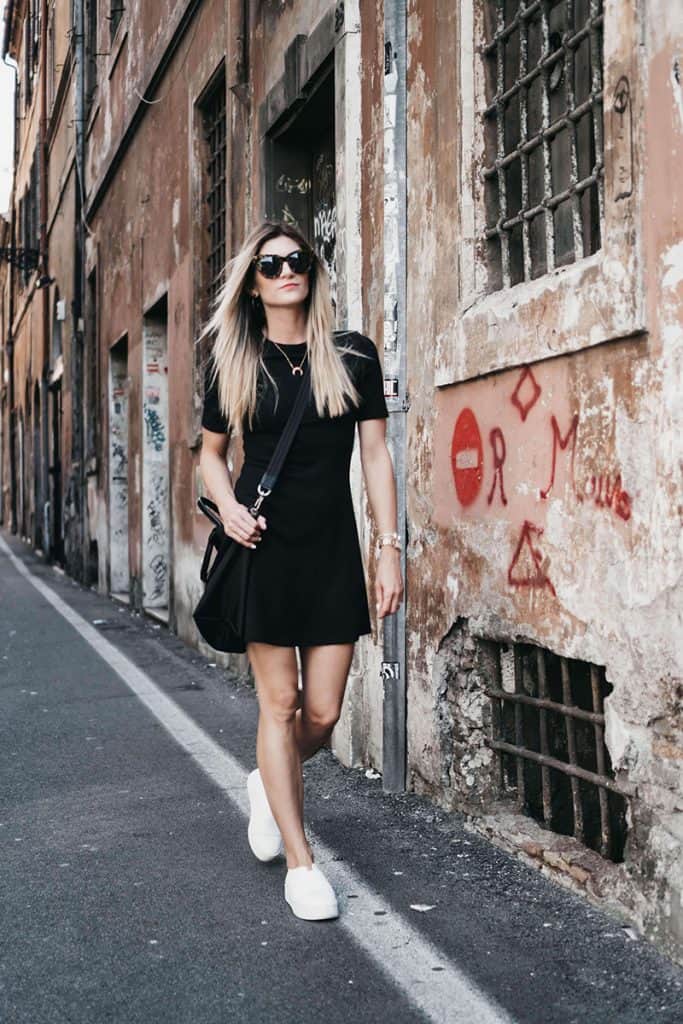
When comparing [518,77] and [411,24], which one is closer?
[518,77]

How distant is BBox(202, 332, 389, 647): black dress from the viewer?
3.88 m

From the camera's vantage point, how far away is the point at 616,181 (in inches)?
145

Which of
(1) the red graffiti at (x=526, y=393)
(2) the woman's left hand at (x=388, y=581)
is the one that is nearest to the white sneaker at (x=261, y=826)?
(2) the woman's left hand at (x=388, y=581)

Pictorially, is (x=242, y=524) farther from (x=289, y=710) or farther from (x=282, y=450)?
(x=289, y=710)

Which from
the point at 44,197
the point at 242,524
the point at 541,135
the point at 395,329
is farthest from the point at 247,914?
the point at 44,197

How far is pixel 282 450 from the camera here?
3.84 metres

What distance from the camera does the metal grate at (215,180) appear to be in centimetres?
998

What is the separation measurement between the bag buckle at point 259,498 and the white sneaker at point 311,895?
101cm

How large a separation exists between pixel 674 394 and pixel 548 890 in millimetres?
1569

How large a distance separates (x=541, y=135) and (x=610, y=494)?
1385 mm

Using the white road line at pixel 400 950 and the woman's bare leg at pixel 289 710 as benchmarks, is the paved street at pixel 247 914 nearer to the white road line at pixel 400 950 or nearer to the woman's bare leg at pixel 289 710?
the white road line at pixel 400 950

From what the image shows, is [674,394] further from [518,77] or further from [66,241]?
[66,241]

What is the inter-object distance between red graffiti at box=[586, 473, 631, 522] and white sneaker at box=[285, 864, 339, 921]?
1313 millimetres

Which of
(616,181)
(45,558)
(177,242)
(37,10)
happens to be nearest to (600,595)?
(616,181)
